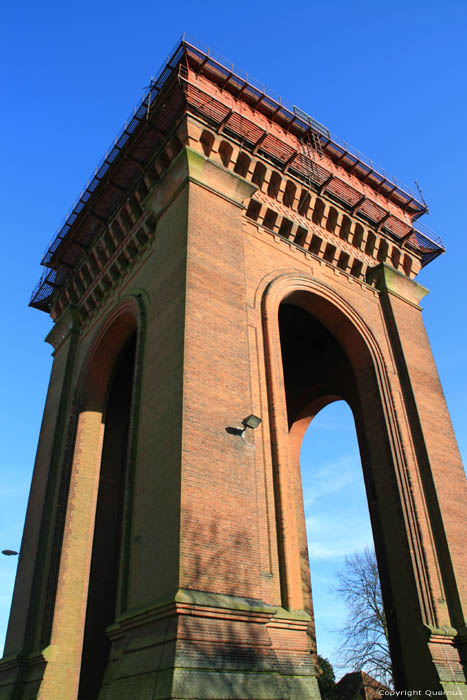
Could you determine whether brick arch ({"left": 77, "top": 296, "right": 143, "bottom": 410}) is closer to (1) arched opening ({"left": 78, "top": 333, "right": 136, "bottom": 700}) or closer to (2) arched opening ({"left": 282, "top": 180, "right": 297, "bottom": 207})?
(1) arched opening ({"left": 78, "top": 333, "right": 136, "bottom": 700})

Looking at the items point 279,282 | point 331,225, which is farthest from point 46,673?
point 331,225

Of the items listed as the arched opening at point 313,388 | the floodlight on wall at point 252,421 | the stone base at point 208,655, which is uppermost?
the arched opening at point 313,388

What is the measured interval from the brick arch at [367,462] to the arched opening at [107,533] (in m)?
5.43

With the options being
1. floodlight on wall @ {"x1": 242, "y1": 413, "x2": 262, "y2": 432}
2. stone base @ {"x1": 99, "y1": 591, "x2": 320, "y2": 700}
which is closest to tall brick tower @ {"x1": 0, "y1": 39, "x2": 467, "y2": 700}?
stone base @ {"x1": 99, "y1": 591, "x2": 320, "y2": 700}

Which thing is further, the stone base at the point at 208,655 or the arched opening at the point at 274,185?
the arched opening at the point at 274,185

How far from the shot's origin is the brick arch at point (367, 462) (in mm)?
10820

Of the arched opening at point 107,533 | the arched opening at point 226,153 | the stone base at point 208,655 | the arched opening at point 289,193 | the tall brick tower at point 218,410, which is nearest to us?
the stone base at point 208,655

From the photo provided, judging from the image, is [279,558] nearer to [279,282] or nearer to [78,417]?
[279,282]

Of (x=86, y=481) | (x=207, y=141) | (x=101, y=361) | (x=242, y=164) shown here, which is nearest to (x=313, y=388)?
(x=101, y=361)

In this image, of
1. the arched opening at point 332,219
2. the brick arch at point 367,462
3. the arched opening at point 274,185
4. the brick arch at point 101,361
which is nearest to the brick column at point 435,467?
the brick arch at point 367,462

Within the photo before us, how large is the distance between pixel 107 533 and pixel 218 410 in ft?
25.9

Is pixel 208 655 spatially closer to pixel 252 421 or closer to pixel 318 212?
pixel 252 421

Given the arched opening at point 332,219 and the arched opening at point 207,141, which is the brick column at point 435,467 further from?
the arched opening at point 207,141

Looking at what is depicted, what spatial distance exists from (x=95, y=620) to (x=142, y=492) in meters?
6.66
